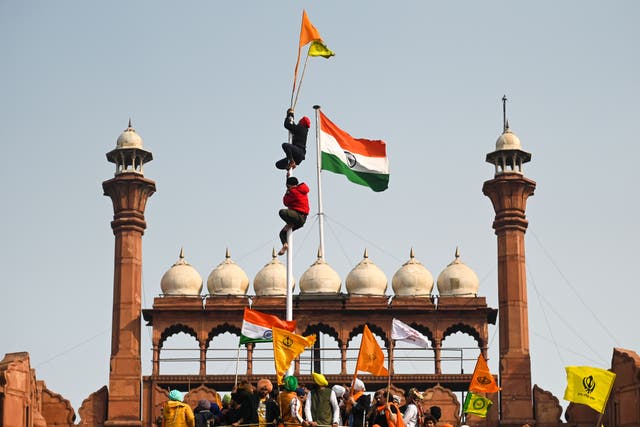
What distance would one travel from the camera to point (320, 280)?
4775cm

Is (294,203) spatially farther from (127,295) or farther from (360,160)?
(127,295)

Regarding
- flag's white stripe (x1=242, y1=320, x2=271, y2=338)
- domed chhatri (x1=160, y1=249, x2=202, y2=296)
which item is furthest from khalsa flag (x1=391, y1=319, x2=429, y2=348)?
domed chhatri (x1=160, y1=249, x2=202, y2=296)

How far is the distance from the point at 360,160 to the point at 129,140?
14.3 meters

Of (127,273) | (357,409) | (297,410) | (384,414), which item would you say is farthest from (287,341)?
(127,273)

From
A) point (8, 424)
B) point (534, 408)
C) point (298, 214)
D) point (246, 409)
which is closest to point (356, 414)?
point (246, 409)

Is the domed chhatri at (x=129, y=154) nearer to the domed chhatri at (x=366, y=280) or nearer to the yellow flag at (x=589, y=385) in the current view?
the domed chhatri at (x=366, y=280)

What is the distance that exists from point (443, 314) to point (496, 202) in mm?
3867

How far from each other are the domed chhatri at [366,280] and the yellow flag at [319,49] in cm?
1544

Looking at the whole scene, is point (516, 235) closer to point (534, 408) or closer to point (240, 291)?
point (534, 408)

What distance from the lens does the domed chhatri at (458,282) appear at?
47.9m

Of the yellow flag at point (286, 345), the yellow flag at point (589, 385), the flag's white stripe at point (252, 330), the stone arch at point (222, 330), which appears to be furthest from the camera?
the stone arch at point (222, 330)

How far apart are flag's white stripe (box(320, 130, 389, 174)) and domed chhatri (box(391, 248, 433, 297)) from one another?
Answer: 38.2 feet

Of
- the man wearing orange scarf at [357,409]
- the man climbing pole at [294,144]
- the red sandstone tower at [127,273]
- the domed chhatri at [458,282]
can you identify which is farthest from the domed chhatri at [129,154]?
the man wearing orange scarf at [357,409]

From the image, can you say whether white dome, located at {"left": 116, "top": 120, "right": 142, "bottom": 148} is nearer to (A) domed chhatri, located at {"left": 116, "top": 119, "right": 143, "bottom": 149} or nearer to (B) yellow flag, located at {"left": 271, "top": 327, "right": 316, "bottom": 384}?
(A) domed chhatri, located at {"left": 116, "top": 119, "right": 143, "bottom": 149}
